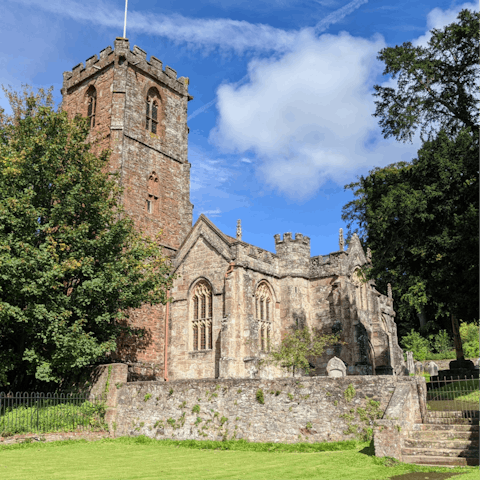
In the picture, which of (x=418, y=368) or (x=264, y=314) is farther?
(x=418, y=368)

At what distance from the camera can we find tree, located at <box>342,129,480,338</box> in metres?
18.7

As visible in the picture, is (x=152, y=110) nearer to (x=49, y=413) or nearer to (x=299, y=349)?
(x=299, y=349)

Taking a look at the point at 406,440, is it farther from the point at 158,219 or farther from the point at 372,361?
the point at 158,219

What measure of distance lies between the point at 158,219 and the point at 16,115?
9751mm

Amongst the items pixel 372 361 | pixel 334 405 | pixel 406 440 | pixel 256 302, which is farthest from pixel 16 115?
pixel 372 361

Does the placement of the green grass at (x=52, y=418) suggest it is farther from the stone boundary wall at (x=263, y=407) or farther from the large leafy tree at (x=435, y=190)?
the large leafy tree at (x=435, y=190)

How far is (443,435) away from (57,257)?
14030mm

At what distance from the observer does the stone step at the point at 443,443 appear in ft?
36.1

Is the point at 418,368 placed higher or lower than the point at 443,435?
higher

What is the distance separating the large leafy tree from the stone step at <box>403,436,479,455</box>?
8412 mm

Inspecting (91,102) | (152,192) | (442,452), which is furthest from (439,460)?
(91,102)

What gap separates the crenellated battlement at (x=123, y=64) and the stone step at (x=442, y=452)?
89.9ft

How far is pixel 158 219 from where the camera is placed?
1184 inches

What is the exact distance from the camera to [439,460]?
10.7 metres
